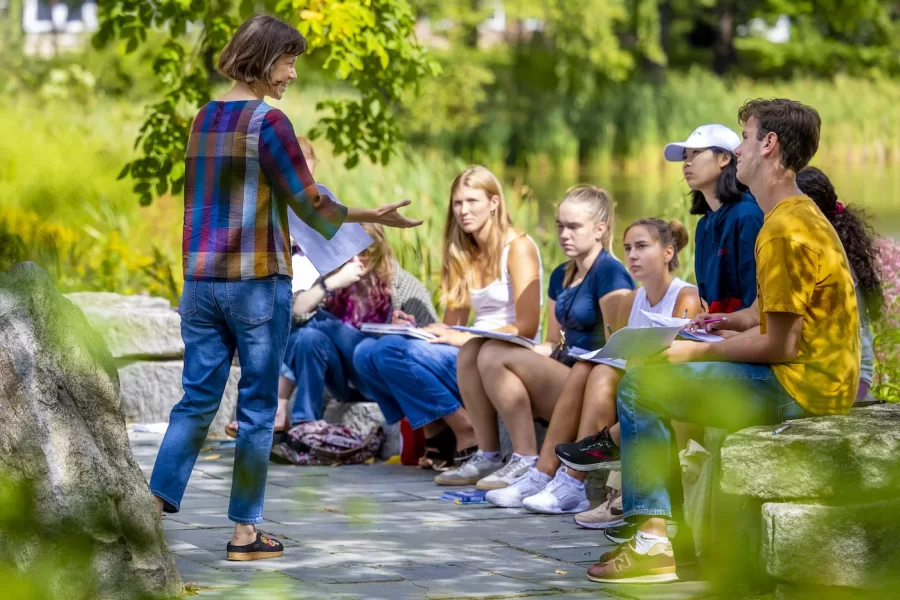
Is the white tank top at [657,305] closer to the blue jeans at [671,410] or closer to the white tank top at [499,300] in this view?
the white tank top at [499,300]

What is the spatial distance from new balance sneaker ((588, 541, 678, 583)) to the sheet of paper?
59 centimetres

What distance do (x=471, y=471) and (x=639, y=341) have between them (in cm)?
182

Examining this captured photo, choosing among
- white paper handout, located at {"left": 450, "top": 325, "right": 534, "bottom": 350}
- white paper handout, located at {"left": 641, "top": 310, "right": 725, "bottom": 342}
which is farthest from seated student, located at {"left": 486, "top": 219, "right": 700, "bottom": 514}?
white paper handout, located at {"left": 641, "top": 310, "right": 725, "bottom": 342}

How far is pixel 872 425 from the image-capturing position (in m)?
3.89

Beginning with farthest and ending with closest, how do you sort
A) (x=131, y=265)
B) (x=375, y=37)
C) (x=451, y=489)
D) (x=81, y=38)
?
(x=81, y=38)
(x=131, y=265)
(x=375, y=37)
(x=451, y=489)

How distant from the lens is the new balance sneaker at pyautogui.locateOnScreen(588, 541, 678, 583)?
161 inches

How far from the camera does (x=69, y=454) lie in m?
3.60

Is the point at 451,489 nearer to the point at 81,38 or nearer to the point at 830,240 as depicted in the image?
the point at 830,240

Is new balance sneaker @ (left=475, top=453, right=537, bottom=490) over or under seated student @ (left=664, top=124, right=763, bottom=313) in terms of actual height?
under

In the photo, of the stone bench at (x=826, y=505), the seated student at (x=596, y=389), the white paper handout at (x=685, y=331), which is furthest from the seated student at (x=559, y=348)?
the stone bench at (x=826, y=505)

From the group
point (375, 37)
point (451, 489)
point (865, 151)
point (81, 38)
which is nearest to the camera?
point (451, 489)

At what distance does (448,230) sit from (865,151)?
2185cm

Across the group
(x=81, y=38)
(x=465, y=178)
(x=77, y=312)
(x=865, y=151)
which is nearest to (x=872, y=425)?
(x=77, y=312)

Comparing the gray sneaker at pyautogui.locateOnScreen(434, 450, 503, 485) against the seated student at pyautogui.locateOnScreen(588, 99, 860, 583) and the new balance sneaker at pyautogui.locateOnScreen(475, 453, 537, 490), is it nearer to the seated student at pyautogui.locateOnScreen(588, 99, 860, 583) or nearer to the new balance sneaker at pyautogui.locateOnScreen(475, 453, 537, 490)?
the new balance sneaker at pyautogui.locateOnScreen(475, 453, 537, 490)
